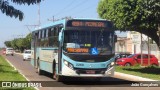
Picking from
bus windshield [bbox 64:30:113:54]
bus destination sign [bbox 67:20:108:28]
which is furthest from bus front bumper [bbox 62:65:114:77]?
bus destination sign [bbox 67:20:108:28]

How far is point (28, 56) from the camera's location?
57844 mm

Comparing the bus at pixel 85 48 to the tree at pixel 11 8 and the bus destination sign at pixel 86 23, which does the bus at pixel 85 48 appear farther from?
the tree at pixel 11 8

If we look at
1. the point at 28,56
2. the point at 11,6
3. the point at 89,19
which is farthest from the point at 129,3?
the point at 28,56

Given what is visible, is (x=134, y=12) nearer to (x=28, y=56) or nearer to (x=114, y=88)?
(x=114, y=88)

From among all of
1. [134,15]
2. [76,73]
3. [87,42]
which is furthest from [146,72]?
[76,73]

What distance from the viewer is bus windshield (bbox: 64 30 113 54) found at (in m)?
18.2

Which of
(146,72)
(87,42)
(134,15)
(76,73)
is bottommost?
(146,72)

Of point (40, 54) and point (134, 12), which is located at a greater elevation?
point (134, 12)

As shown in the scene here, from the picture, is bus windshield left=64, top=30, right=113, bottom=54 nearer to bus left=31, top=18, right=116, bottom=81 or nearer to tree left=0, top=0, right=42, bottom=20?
bus left=31, top=18, right=116, bottom=81

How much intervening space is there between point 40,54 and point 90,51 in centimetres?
748

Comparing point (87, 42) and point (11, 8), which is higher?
point (11, 8)

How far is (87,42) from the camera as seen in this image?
60.1 ft

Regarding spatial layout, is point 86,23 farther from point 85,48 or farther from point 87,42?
point 85,48

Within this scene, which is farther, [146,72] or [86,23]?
[146,72]
